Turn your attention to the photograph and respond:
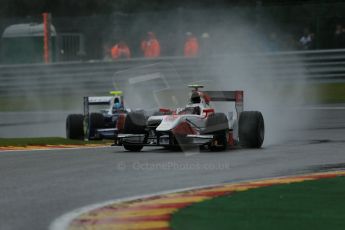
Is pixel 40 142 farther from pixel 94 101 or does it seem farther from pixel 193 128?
pixel 193 128

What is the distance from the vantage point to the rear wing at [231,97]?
52.8 ft

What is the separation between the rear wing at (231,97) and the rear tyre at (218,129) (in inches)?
30.8

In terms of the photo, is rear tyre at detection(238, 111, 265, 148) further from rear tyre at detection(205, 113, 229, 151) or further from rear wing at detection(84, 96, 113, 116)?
rear wing at detection(84, 96, 113, 116)

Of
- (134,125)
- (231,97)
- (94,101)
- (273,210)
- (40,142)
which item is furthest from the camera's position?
(94,101)

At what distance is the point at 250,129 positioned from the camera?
1560cm

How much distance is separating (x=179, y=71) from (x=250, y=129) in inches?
445

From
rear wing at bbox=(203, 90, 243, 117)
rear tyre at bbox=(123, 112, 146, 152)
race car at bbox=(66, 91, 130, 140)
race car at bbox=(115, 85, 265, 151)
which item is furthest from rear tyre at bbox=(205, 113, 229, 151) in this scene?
race car at bbox=(66, 91, 130, 140)

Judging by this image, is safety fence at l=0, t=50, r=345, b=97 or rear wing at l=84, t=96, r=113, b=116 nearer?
rear wing at l=84, t=96, r=113, b=116

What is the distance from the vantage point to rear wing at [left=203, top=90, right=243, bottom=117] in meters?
16.1

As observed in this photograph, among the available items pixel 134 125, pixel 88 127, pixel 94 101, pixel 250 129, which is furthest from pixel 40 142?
pixel 250 129

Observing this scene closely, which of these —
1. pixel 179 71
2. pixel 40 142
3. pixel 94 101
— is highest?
pixel 179 71

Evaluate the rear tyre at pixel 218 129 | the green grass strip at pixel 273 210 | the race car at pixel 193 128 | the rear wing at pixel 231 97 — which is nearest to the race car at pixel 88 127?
the race car at pixel 193 128

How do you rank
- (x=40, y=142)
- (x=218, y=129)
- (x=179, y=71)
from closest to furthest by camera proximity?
(x=218, y=129) < (x=40, y=142) < (x=179, y=71)

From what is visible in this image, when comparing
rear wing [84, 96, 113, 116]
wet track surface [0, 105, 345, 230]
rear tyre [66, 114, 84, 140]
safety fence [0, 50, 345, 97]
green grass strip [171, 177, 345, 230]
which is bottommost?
green grass strip [171, 177, 345, 230]
